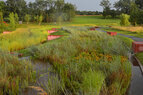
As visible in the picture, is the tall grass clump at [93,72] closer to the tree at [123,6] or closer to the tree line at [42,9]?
the tree line at [42,9]

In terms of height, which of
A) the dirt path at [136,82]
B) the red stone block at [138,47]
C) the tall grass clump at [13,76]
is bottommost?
the dirt path at [136,82]

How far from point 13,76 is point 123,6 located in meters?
83.4

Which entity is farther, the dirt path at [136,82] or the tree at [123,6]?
the tree at [123,6]

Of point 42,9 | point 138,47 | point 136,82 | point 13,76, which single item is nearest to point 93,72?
point 136,82

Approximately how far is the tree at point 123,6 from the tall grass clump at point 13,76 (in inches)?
3053

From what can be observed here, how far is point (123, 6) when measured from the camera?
78.9m

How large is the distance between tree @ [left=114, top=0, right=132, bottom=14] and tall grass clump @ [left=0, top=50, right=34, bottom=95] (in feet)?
254

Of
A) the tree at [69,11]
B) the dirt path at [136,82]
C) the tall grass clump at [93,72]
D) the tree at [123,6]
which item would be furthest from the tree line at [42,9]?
the dirt path at [136,82]

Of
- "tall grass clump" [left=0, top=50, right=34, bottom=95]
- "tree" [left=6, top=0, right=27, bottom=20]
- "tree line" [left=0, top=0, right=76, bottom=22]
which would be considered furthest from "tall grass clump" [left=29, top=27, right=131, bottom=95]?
"tree" [left=6, top=0, right=27, bottom=20]

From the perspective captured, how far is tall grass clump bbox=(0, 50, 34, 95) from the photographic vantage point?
14.1 ft

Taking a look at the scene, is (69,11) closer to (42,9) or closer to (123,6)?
(42,9)

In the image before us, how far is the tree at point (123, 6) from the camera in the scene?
76.4 meters

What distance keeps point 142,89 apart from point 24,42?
A: 391 inches

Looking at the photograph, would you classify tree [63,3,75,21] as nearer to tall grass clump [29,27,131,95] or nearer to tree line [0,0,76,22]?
tree line [0,0,76,22]
